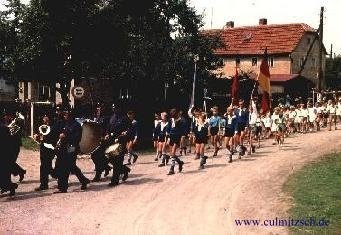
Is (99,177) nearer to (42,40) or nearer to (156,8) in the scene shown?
(42,40)

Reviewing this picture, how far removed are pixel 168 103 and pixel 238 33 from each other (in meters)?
23.3

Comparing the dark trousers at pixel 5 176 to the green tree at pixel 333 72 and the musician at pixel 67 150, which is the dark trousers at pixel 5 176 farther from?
the green tree at pixel 333 72

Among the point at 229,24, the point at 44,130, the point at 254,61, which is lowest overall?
the point at 44,130

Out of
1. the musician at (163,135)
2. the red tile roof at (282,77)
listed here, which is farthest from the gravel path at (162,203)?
the red tile roof at (282,77)

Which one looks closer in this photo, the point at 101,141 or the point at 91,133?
the point at 101,141

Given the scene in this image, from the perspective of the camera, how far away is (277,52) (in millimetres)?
45219

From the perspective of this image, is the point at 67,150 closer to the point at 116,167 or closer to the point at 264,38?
the point at 116,167

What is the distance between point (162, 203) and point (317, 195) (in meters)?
3.57

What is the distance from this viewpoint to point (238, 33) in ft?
165

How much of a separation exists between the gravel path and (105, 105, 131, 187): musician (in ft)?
1.10

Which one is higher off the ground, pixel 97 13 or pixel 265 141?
pixel 97 13

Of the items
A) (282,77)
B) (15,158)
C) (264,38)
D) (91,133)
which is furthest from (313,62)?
(15,158)

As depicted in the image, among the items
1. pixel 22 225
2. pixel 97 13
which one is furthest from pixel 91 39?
pixel 22 225

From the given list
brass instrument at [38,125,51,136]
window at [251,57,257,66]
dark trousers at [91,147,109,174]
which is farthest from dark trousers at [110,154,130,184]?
window at [251,57,257,66]
